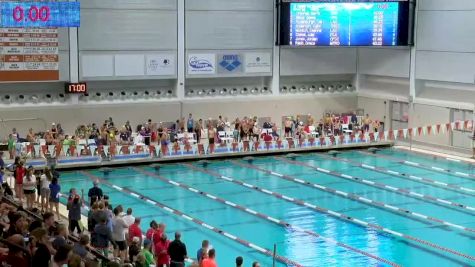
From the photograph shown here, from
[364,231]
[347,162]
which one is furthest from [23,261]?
[347,162]

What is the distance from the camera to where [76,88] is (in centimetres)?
3212

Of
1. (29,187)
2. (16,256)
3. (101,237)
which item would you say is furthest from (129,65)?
(16,256)

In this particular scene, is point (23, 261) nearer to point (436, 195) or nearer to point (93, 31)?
point (436, 195)

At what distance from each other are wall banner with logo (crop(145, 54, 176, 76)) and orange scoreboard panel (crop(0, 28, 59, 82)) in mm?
4162

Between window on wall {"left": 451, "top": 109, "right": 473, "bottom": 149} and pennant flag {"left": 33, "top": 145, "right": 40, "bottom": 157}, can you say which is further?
window on wall {"left": 451, "top": 109, "right": 473, "bottom": 149}

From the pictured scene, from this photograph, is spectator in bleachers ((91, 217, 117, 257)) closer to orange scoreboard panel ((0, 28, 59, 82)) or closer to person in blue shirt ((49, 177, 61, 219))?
person in blue shirt ((49, 177, 61, 219))

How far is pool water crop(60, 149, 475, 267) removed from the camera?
18.2m

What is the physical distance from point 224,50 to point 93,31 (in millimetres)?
6175

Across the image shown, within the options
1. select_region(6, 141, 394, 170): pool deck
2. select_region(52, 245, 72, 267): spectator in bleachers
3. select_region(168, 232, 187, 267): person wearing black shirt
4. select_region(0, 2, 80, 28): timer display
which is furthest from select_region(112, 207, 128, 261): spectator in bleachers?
select_region(0, 2, 80, 28): timer display

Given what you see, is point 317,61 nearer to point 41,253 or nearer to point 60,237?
point 60,237

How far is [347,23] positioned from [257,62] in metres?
4.64

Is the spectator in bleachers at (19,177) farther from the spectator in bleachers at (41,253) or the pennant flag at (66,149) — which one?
the spectator in bleachers at (41,253)

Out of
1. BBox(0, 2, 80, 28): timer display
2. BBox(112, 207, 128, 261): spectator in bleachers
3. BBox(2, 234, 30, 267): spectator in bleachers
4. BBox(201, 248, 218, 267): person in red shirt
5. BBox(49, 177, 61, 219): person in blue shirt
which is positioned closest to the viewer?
BBox(2, 234, 30, 267): spectator in bleachers

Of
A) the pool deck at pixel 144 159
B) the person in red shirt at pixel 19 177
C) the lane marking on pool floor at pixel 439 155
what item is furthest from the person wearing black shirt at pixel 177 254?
the lane marking on pool floor at pixel 439 155
